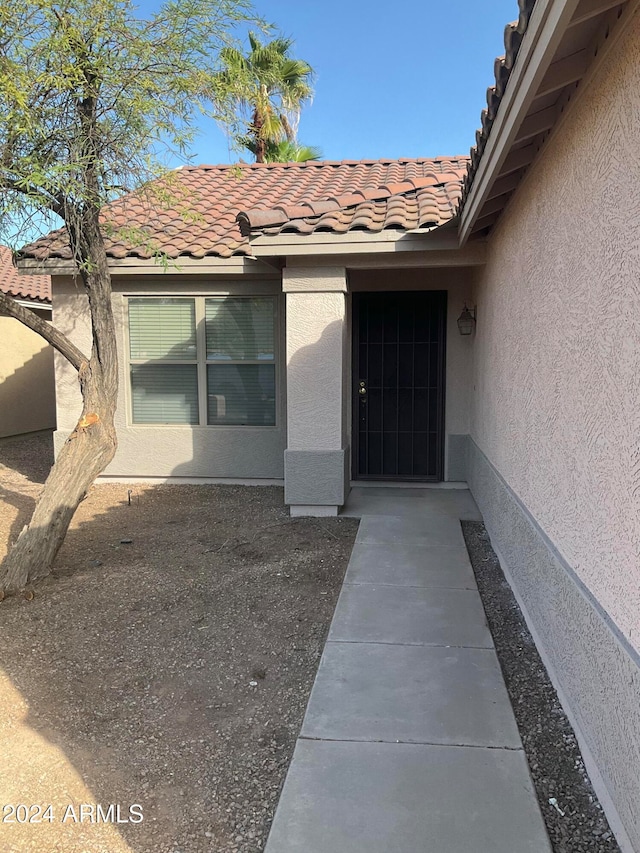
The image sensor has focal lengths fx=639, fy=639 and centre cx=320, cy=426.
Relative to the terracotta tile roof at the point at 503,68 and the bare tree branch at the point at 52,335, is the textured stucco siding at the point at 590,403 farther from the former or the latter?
the bare tree branch at the point at 52,335

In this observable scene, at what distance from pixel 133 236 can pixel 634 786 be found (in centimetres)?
670

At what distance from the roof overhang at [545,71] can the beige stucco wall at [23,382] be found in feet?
44.2

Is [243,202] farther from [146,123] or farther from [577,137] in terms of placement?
[577,137]

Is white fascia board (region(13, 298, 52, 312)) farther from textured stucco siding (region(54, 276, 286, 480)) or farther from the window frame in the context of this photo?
the window frame

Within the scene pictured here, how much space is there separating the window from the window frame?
0.01 meters

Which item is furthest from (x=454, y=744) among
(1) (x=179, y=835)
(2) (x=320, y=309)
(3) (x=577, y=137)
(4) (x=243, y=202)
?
(4) (x=243, y=202)

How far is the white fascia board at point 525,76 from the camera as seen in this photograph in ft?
8.41

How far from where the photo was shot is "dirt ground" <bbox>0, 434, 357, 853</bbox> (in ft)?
8.86

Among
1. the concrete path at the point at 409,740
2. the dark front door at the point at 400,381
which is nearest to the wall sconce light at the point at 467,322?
the dark front door at the point at 400,381

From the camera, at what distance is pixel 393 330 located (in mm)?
9180

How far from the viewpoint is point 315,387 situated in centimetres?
756

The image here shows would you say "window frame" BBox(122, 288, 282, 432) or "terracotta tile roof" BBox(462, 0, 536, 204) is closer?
"terracotta tile roof" BBox(462, 0, 536, 204)

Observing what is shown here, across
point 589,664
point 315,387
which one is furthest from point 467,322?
point 589,664

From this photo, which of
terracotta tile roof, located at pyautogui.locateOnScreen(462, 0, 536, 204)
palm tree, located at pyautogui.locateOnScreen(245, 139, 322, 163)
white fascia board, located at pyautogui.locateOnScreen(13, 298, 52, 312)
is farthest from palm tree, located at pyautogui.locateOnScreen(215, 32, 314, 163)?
terracotta tile roof, located at pyautogui.locateOnScreen(462, 0, 536, 204)
